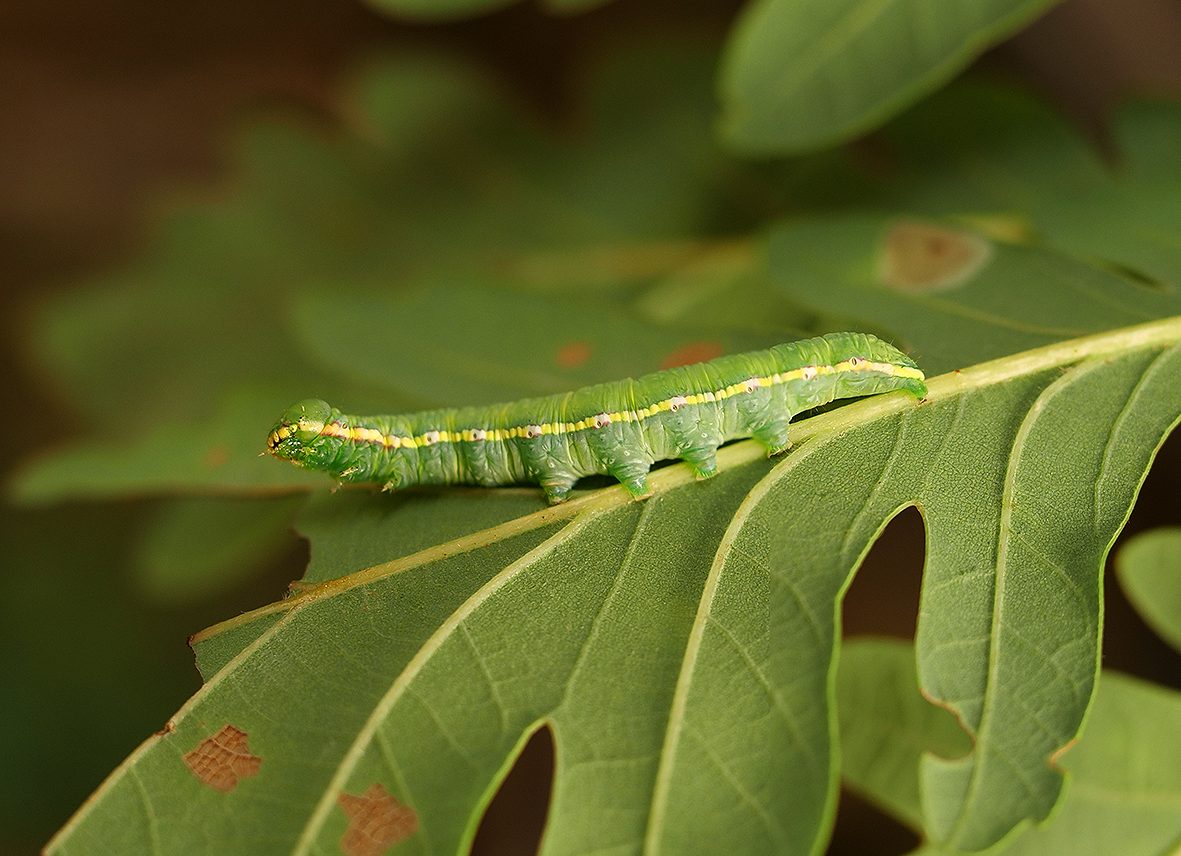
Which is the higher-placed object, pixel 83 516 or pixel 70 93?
pixel 70 93

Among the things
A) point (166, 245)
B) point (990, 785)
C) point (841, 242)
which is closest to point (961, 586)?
point (990, 785)

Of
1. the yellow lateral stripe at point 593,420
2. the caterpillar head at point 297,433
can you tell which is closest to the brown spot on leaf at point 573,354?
the yellow lateral stripe at point 593,420

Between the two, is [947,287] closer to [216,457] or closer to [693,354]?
[693,354]

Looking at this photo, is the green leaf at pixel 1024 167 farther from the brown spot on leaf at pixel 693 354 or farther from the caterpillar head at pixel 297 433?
the caterpillar head at pixel 297 433

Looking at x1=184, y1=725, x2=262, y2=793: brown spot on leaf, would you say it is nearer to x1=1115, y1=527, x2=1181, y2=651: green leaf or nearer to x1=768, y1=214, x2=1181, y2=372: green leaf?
x1=768, y1=214, x2=1181, y2=372: green leaf

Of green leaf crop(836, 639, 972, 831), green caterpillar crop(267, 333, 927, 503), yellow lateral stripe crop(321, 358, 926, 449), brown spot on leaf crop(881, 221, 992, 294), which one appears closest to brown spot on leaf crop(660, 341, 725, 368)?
green caterpillar crop(267, 333, 927, 503)

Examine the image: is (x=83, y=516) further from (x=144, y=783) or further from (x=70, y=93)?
(x=144, y=783)
